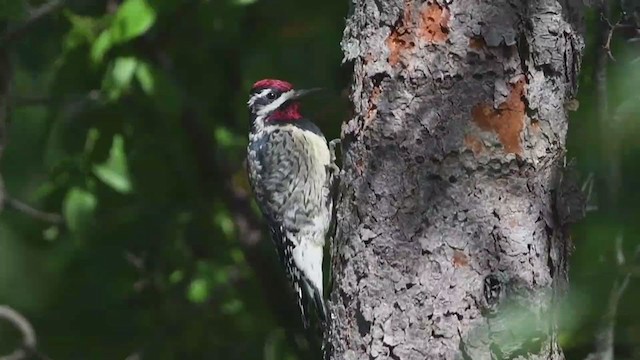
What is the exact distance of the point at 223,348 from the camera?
4125 mm

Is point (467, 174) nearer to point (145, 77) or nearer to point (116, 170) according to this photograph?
point (145, 77)

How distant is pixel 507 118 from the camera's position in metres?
2.14

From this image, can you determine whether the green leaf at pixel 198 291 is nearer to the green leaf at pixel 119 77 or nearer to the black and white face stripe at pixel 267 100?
the black and white face stripe at pixel 267 100

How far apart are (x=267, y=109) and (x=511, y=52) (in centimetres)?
189

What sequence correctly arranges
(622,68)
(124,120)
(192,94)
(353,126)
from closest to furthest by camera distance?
(622,68) → (353,126) → (124,120) → (192,94)

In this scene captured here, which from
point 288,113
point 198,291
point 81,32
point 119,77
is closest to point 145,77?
point 119,77

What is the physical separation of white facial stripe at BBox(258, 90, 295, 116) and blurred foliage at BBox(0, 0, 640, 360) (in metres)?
0.08

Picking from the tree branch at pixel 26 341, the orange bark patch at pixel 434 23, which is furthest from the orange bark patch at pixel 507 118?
the tree branch at pixel 26 341

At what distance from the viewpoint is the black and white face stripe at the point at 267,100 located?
378cm

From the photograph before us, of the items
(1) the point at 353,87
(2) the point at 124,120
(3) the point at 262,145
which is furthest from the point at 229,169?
(1) the point at 353,87

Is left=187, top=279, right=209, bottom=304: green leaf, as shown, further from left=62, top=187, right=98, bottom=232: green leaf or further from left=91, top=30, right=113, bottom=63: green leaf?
→ left=91, top=30, right=113, bottom=63: green leaf

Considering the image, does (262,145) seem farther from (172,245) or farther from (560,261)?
(560,261)

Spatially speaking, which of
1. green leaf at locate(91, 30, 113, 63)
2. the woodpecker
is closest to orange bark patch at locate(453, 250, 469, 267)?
the woodpecker

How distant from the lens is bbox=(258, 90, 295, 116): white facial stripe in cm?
378
